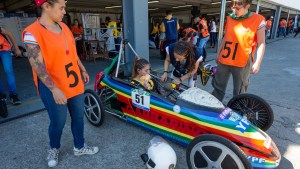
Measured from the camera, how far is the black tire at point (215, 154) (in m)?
1.67

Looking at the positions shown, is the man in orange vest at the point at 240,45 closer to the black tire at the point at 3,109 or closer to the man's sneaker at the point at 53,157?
the man's sneaker at the point at 53,157

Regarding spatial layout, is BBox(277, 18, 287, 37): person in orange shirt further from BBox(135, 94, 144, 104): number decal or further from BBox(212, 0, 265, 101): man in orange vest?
BBox(135, 94, 144, 104): number decal

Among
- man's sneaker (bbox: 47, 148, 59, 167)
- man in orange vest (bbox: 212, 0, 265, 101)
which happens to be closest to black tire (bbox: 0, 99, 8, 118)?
man's sneaker (bbox: 47, 148, 59, 167)

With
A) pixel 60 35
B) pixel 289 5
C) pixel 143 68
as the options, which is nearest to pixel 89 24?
pixel 143 68

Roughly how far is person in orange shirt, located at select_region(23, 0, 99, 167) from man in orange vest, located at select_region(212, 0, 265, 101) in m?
1.98

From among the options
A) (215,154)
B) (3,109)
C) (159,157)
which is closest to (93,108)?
(159,157)

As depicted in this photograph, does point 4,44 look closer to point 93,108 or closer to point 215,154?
point 93,108

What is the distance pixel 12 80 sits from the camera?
3.65 m

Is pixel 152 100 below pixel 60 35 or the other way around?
below

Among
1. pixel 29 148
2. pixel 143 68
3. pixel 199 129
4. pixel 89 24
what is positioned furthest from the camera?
pixel 89 24

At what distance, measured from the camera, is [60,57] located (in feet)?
5.82

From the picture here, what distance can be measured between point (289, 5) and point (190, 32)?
1925 cm

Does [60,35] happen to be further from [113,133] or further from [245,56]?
[245,56]

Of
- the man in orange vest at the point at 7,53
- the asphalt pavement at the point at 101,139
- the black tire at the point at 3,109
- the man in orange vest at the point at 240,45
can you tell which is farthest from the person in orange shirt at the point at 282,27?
the black tire at the point at 3,109
